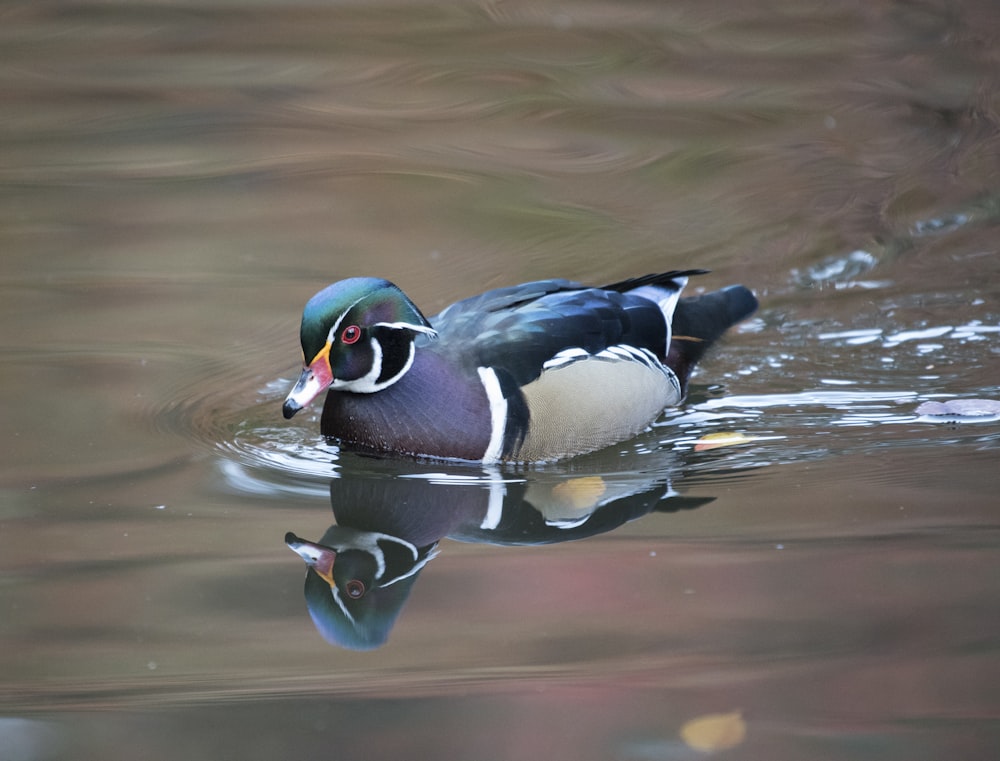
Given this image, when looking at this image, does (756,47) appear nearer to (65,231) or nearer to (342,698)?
(65,231)

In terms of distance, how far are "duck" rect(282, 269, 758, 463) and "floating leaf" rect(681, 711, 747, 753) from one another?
6.08 feet

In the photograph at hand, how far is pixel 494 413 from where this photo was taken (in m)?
5.02

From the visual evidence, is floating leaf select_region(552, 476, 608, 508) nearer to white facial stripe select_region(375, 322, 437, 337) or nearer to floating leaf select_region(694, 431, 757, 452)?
floating leaf select_region(694, 431, 757, 452)

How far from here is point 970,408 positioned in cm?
542

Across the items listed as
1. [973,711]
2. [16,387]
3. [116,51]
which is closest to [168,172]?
[116,51]

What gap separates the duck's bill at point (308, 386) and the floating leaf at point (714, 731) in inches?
80.1

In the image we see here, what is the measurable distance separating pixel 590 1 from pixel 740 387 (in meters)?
5.81

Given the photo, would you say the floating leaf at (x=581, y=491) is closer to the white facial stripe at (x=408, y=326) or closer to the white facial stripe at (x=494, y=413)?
the white facial stripe at (x=494, y=413)

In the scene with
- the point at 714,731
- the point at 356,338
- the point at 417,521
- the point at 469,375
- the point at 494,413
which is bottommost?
the point at 714,731

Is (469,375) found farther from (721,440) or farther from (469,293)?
(469,293)

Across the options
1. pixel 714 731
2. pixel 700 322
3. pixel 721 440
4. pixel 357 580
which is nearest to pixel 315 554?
pixel 357 580

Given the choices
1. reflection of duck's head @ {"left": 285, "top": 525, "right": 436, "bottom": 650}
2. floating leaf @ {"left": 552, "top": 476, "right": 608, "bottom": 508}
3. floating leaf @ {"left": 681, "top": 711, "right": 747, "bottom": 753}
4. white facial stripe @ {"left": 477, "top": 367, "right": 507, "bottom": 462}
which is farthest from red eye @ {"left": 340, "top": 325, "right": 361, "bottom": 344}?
floating leaf @ {"left": 681, "top": 711, "right": 747, "bottom": 753}

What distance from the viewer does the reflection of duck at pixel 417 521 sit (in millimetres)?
4035

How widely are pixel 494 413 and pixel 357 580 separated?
3.44 ft
